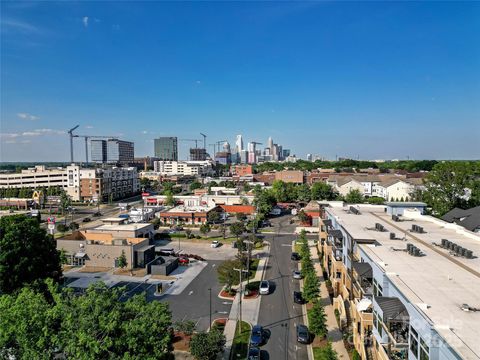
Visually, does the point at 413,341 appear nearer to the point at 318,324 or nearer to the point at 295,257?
the point at 318,324

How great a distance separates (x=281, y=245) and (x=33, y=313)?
27.9 m

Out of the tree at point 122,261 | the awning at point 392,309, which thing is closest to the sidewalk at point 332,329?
the awning at point 392,309

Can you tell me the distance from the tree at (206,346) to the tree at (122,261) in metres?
15.6

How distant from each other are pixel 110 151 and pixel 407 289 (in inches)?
6724

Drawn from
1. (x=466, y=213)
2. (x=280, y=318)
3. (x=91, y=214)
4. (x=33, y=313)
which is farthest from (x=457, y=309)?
(x=91, y=214)

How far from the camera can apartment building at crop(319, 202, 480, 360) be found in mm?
8773

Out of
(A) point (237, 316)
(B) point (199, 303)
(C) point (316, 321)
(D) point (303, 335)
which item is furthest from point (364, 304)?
(B) point (199, 303)

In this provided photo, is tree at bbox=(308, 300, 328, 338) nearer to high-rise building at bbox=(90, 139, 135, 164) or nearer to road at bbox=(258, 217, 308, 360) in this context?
road at bbox=(258, 217, 308, 360)

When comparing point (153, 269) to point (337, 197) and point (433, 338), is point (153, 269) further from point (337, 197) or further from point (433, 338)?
point (337, 197)

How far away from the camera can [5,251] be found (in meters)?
19.6

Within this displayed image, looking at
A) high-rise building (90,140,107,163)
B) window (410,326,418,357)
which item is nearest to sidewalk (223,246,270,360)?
window (410,326,418,357)

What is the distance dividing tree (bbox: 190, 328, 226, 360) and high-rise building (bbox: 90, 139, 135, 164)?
152 m

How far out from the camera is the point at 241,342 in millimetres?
16656

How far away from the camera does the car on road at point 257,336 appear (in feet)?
53.4
